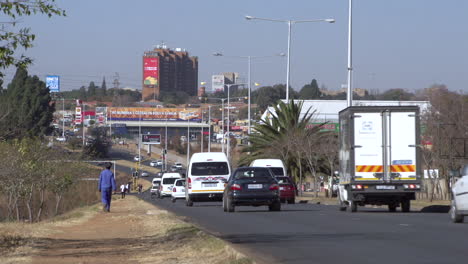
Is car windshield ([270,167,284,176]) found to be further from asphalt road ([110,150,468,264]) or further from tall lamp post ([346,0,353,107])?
asphalt road ([110,150,468,264])

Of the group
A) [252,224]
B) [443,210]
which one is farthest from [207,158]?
[252,224]

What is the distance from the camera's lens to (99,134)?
121 metres

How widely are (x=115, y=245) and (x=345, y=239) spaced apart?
4.11 metres

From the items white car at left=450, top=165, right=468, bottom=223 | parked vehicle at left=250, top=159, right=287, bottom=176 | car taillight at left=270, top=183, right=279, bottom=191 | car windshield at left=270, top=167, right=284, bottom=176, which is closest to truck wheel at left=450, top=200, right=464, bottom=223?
white car at left=450, top=165, right=468, bottom=223

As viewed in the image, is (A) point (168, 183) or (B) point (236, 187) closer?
(B) point (236, 187)

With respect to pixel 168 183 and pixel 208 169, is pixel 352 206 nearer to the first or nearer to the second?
pixel 208 169

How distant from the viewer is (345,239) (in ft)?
50.5

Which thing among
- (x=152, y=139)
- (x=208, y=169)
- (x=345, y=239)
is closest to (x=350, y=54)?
(x=208, y=169)

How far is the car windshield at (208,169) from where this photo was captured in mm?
34688

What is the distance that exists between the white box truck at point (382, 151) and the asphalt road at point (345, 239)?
4.15m

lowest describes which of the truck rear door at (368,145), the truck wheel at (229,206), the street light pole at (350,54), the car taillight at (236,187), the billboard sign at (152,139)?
the truck wheel at (229,206)

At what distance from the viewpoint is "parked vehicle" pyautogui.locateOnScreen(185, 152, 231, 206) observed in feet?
112

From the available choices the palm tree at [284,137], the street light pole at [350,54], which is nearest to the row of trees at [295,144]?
the palm tree at [284,137]

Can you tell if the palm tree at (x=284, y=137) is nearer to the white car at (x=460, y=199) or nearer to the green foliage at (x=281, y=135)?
the green foliage at (x=281, y=135)
